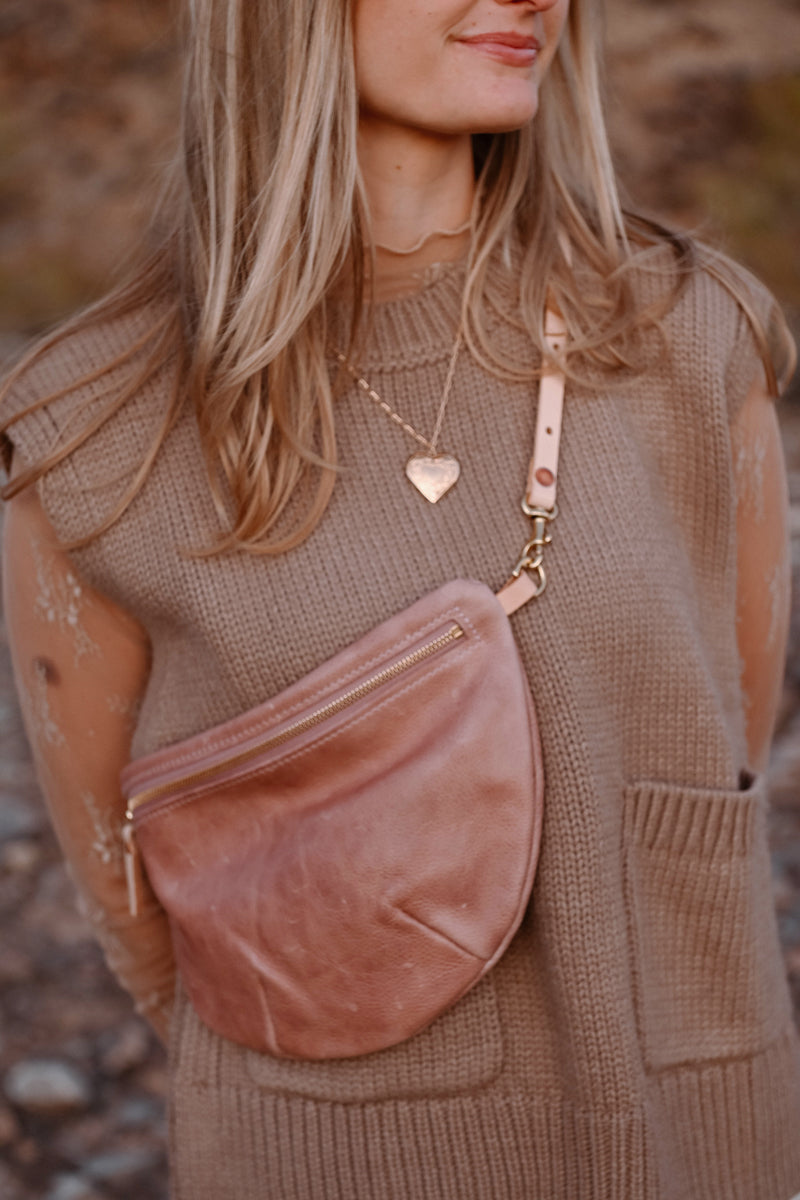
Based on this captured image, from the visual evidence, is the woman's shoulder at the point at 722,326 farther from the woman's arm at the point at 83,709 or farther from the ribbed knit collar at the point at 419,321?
the woman's arm at the point at 83,709

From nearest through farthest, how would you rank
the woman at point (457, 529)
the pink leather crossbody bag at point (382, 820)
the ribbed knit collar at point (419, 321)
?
the pink leather crossbody bag at point (382, 820), the woman at point (457, 529), the ribbed knit collar at point (419, 321)

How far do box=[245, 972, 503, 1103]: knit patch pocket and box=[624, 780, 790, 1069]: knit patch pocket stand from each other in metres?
0.18

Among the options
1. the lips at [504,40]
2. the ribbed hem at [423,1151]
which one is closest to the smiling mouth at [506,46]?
the lips at [504,40]

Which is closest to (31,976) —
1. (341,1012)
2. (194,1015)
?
(194,1015)

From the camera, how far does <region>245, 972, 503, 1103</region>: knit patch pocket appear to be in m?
1.46

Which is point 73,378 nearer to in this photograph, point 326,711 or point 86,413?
point 86,413

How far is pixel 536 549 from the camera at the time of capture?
56.5 inches

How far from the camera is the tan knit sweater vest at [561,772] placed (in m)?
1.42

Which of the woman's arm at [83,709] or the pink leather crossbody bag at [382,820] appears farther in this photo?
the woman's arm at [83,709]

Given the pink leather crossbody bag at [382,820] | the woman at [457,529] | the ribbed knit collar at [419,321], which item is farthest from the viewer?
the ribbed knit collar at [419,321]

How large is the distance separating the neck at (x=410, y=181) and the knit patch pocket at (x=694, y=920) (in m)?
→ 0.76

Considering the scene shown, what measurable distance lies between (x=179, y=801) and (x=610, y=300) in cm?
80

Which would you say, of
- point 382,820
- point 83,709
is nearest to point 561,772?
point 382,820

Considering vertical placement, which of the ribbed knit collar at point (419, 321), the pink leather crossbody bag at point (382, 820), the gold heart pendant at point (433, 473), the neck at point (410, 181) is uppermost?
the neck at point (410, 181)
